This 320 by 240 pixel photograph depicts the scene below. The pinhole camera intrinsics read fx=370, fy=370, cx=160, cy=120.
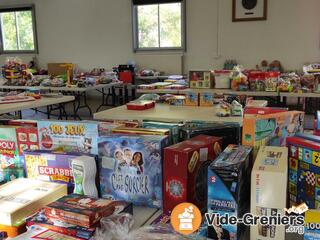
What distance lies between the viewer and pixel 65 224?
1.22 m

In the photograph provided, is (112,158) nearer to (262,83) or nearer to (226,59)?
(262,83)

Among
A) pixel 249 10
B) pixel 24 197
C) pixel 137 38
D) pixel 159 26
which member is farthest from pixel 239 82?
pixel 137 38

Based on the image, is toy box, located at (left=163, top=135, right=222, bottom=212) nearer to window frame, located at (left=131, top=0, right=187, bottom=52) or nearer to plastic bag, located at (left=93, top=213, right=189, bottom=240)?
plastic bag, located at (left=93, top=213, right=189, bottom=240)

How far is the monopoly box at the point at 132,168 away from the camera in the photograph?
4.71 feet

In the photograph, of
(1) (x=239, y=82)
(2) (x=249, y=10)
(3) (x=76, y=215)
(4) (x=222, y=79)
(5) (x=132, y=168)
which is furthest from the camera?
(2) (x=249, y=10)

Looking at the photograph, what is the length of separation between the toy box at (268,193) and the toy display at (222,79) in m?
3.68

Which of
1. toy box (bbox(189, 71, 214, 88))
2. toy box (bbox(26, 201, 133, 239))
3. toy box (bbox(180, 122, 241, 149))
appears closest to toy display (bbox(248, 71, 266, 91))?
toy box (bbox(189, 71, 214, 88))

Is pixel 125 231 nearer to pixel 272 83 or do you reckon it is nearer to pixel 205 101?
pixel 205 101

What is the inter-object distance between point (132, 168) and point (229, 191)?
0.45m

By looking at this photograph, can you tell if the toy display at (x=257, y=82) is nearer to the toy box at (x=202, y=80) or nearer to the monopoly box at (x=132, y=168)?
the toy box at (x=202, y=80)

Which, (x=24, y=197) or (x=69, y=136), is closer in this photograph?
(x=24, y=197)

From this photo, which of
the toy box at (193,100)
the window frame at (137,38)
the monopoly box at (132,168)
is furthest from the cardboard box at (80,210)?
the window frame at (137,38)

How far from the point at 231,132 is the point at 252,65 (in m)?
6.24

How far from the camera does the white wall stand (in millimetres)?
7117
